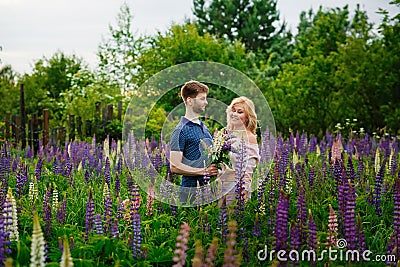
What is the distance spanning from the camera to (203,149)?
15.2ft

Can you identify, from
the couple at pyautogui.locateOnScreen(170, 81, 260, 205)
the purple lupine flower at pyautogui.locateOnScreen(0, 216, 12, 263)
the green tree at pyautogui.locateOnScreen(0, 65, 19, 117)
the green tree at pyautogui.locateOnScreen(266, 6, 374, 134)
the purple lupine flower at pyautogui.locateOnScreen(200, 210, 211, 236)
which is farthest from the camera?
the green tree at pyautogui.locateOnScreen(0, 65, 19, 117)

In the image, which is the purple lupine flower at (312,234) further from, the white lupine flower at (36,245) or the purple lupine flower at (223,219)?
the white lupine flower at (36,245)

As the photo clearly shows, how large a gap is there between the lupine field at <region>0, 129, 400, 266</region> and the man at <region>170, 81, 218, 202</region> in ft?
1.22

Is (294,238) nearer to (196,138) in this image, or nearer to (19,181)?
(196,138)

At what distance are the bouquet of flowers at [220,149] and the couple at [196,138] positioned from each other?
0.19ft

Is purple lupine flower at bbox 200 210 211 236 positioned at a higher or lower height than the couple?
lower

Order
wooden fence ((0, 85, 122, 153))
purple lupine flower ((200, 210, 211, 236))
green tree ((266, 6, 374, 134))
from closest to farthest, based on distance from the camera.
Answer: purple lupine flower ((200, 210, 211, 236)) < wooden fence ((0, 85, 122, 153)) < green tree ((266, 6, 374, 134))

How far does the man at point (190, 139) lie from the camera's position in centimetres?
459

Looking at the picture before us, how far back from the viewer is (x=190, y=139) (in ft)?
15.3

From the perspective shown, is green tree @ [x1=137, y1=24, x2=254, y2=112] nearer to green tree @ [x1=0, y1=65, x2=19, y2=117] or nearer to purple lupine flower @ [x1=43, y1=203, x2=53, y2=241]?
purple lupine flower @ [x1=43, y1=203, x2=53, y2=241]

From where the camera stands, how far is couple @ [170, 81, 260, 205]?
4531 mm

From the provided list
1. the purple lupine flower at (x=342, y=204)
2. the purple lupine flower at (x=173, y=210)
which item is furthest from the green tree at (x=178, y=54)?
the purple lupine flower at (x=342, y=204)

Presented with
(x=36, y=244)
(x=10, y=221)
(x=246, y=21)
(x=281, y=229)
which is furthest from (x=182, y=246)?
(x=246, y=21)

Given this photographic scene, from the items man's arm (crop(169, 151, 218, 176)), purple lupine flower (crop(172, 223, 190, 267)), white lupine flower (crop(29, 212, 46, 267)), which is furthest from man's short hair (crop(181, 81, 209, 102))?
white lupine flower (crop(29, 212, 46, 267))
